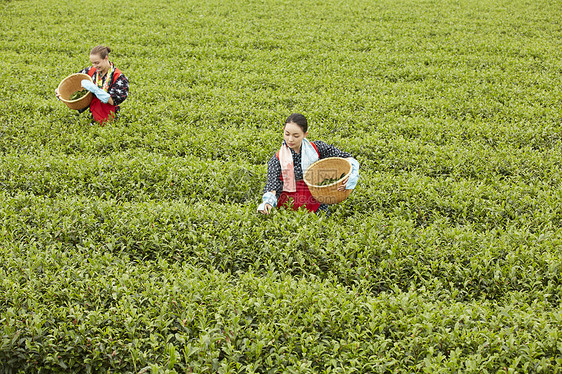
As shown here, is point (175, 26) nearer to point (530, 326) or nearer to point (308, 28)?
point (308, 28)

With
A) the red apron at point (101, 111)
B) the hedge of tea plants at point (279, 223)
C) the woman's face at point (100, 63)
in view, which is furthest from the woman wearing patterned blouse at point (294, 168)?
the red apron at point (101, 111)

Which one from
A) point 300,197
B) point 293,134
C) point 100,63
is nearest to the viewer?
point 293,134

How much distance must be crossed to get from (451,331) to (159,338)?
240cm

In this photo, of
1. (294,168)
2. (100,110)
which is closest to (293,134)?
A: (294,168)

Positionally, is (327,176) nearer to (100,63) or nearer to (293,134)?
(293,134)

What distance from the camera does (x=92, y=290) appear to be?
3715 millimetres

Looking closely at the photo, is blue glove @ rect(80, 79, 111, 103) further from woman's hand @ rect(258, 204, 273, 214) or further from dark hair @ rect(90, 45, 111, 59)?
woman's hand @ rect(258, 204, 273, 214)

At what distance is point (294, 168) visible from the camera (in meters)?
5.11

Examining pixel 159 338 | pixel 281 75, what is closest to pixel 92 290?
pixel 159 338

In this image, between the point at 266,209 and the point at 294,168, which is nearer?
the point at 266,209

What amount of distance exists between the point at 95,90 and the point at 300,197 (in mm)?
4445

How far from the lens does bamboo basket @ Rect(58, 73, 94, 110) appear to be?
755 cm

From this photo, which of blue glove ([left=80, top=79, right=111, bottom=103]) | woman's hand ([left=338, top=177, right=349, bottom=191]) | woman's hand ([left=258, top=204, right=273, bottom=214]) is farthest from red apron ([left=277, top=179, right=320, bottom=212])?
blue glove ([left=80, top=79, right=111, bottom=103])

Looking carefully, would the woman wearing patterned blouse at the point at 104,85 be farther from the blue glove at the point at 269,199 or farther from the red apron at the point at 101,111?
the blue glove at the point at 269,199
